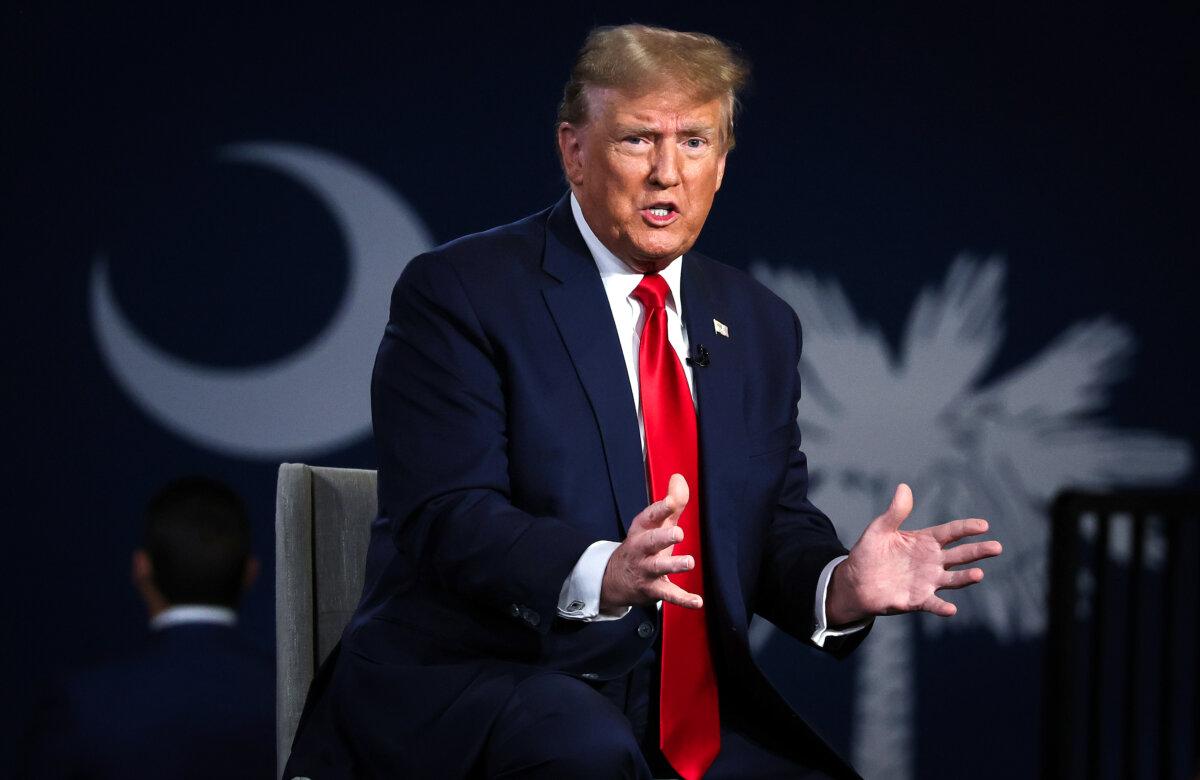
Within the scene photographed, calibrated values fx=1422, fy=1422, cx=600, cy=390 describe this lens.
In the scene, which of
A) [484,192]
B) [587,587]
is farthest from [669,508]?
[484,192]

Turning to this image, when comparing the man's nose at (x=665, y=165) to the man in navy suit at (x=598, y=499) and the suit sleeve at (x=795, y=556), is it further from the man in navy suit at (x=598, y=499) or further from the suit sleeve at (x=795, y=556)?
the suit sleeve at (x=795, y=556)

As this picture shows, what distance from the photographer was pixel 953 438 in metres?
4.12

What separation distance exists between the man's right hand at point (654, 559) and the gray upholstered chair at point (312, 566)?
2.08 feet

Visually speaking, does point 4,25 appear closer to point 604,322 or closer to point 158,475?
point 158,475

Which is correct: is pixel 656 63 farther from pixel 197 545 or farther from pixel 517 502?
pixel 197 545

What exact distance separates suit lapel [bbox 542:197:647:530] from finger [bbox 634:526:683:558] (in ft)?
0.75

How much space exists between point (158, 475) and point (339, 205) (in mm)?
835

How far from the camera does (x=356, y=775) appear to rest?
1645 millimetres

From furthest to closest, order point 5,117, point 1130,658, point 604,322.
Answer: point 5,117 < point 1130,658 < point 604,322

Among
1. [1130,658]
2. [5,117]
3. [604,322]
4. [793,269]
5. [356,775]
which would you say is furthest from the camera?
[793,269]

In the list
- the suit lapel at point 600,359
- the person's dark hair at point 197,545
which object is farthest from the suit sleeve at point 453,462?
the person's dark hair at point 197,545

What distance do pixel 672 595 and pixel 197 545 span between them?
983 millimetres

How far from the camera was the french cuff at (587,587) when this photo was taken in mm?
1513

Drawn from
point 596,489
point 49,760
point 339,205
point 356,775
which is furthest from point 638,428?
point 339,205
